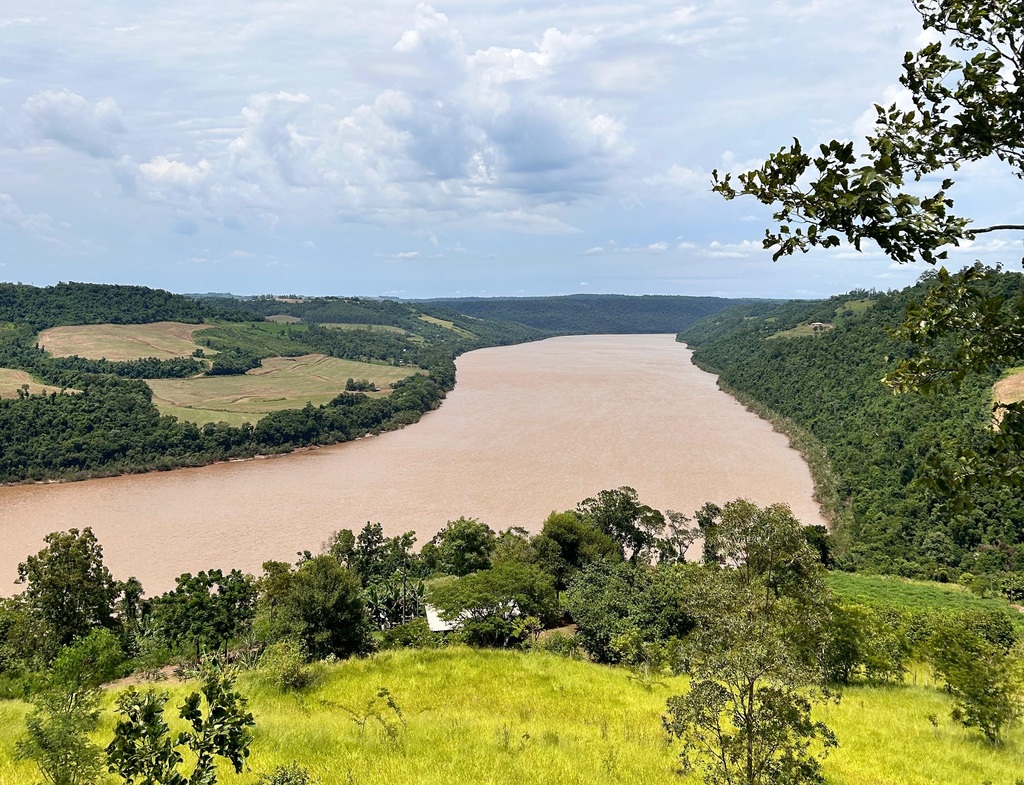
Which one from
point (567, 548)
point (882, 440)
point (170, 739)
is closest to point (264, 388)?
point (567, 548)

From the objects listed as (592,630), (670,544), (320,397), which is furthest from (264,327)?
(592,630)

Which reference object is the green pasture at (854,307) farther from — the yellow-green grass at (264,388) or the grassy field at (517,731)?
the grassy field at (517,731)

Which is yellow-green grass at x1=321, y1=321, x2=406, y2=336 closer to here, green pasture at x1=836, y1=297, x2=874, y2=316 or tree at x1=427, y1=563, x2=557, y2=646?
green pasture at x1=836, y1=297, x2=874, y2=316

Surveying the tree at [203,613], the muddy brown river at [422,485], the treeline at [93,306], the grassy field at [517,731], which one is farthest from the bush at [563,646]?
the treeline at [93,306]

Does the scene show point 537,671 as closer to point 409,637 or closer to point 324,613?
point 409,637

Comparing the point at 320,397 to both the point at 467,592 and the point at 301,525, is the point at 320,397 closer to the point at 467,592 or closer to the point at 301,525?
the point at 301,525
